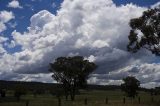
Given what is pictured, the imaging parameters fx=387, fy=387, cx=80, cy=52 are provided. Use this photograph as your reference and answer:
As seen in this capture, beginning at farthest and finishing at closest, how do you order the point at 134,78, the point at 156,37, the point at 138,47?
1. the point at 134,78
2. the point at 138,47
3. the point at 156,37

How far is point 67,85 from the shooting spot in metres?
92.0

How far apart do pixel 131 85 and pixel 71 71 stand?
47.9 feet

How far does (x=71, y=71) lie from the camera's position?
92.2 m

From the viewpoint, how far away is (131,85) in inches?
3610

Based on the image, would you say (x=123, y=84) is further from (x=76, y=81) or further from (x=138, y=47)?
(x=138, y=47)

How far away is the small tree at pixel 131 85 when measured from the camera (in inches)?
3582

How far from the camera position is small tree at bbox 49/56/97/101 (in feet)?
302

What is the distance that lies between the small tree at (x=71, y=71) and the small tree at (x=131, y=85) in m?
8.49

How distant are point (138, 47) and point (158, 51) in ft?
13.1

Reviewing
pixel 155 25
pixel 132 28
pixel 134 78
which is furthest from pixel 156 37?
pixel 134 78

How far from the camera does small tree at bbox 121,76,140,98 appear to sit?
9097cm

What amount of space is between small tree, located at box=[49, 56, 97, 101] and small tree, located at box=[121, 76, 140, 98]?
334 inches

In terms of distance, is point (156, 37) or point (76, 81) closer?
point (156, 37)

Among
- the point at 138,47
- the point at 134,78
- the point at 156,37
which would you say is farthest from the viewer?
the point at 134,78
